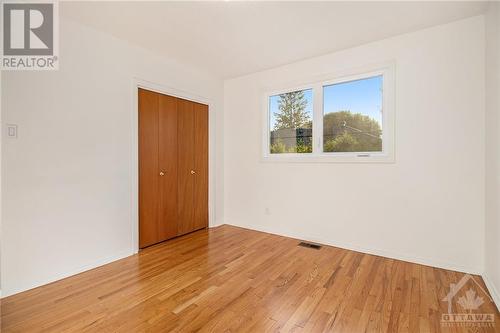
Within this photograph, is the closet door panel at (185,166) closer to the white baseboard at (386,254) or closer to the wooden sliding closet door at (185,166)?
the wooden sliding closet door at (185,166)

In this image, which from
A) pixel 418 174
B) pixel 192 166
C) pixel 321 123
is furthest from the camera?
pixel 192 166

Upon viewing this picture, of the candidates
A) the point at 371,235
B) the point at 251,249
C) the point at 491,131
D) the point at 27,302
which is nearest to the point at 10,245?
the point at 27,302

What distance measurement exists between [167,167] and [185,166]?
331 mm

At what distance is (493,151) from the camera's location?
2053mm

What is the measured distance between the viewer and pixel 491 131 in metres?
2.11

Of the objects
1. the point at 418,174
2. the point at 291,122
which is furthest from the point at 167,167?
the point at 418,174

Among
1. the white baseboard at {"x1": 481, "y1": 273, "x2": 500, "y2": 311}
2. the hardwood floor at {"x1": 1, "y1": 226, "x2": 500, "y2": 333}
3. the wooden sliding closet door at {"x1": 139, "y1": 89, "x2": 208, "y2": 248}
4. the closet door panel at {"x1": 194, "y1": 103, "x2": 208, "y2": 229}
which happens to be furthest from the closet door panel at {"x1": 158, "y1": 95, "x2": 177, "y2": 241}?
the white baseboard at {"x1": 481, "y1": 273, "x2": 500, "y2": 311}

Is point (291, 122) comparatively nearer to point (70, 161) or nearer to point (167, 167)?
point (167, 167)

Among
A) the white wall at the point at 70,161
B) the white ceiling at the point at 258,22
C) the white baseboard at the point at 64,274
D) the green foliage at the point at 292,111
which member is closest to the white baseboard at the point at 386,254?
the green foliage at the point at 292,111

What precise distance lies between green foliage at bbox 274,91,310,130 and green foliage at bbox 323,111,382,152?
1.24 ft

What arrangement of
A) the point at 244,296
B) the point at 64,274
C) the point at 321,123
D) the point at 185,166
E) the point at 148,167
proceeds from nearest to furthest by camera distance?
the point at 244,296 → the point at 64,274 → the point at 148,167 → the point at 321,123 → the point at 185,166

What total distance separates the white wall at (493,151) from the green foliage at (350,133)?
38.4 inches

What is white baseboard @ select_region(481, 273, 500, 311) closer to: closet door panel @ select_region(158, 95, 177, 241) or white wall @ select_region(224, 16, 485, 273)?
white wall @ select_region(224, 16, 485, 273)

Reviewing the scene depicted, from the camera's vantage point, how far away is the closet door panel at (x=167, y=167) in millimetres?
3268
